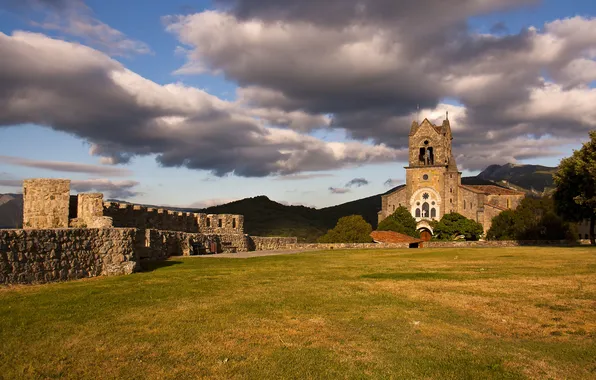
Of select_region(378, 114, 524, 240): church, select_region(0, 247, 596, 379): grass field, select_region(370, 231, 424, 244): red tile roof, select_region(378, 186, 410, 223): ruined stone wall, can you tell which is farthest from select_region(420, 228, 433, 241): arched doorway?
select_region(0, 247, 596, 379): grass field

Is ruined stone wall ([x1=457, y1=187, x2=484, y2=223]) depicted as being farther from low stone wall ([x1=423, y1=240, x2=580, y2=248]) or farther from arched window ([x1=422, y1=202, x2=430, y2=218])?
low stone wall ([x1=423, y1=240, x2=580, y2=248])

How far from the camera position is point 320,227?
142 metres

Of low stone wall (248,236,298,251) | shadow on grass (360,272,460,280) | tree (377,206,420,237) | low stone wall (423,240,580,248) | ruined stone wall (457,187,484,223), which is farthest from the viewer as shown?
ruined stone wall (457,187,484,223)

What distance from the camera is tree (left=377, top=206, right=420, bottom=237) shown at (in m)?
69.9

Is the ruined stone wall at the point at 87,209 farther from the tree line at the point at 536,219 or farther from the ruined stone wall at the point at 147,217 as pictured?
the tree line at the point at 536,219

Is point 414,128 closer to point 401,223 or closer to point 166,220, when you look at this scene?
point 401,223

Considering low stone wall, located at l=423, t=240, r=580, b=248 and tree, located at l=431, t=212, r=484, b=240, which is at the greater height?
tree, located at l=431, t=212, r=484, b=240

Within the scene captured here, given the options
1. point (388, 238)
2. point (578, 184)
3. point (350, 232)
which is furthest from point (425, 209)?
point (578, 184)

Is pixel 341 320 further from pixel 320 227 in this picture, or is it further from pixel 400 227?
pixel 320 227

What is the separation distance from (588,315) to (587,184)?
34.0m

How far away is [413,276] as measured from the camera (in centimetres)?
1650

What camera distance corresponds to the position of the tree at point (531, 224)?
197 ft

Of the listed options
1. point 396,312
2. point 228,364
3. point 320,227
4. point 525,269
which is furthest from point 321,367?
point 320,227

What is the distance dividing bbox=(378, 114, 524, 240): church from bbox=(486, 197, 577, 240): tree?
8.09m
